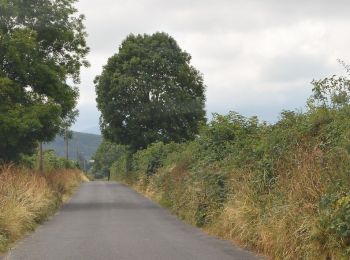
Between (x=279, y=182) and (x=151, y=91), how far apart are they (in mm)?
30065

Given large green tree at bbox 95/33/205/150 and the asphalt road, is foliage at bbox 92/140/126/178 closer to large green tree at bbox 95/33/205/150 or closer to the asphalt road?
large green tree at bbox 95/33/205/150

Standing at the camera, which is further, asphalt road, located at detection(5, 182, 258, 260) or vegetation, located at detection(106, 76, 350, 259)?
asphalt road, located at detection(5, 182, 258, 260)

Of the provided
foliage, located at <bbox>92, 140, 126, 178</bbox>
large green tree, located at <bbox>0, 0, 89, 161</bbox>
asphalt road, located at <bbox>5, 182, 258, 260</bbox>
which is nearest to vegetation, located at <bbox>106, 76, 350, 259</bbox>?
asphalt road, located at <bbox>5, 182, 258, 260</bbox>

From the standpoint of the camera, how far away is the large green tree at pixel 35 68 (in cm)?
2364

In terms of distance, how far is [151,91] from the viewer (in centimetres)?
4153

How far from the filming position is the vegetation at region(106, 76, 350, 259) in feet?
28.9

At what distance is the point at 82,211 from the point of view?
2262 cm

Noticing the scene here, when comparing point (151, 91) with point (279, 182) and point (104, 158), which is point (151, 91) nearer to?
point (279, 182)

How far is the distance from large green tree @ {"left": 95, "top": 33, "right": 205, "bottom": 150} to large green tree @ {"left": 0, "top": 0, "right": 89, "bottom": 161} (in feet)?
40.8

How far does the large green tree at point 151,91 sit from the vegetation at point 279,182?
1973cm

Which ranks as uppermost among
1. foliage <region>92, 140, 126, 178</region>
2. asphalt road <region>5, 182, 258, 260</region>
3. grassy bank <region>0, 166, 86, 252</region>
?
foliage <region>92, 140, 126, 178</region>

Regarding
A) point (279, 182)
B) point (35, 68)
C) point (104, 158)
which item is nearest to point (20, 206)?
point (279, 182)

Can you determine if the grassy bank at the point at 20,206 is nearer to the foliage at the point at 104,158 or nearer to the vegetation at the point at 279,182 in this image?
the vegetation at the point at 279,182

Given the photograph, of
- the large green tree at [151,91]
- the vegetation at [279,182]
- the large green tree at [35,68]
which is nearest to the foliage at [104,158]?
the large green tree at [151,91]
